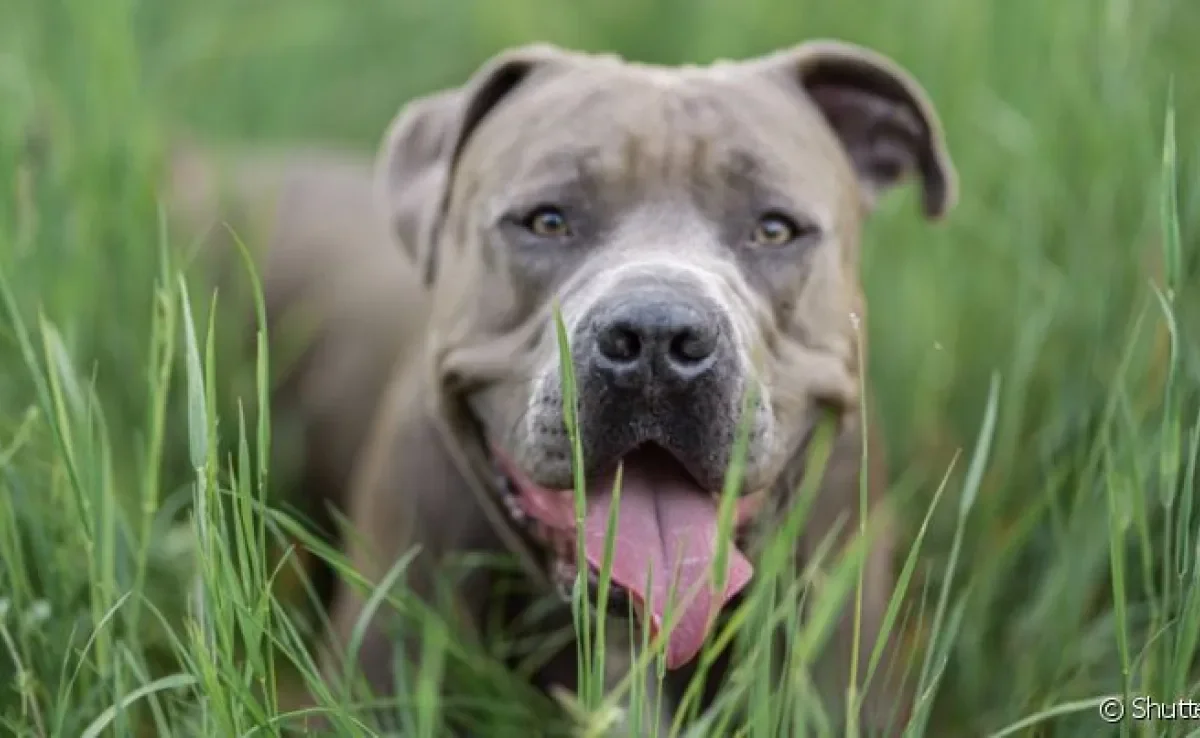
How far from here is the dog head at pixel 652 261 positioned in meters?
2.30

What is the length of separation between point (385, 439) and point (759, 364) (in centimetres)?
95

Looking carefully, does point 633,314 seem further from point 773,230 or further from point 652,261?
point 773,230

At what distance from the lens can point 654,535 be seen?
2.34 m

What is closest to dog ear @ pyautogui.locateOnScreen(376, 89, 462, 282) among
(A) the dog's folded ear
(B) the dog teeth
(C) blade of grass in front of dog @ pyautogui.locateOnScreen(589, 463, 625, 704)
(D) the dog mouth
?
(A) the dog's folded ear

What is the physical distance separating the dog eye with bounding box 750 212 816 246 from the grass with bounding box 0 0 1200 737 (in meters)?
0.45

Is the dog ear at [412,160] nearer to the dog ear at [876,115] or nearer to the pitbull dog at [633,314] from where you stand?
the pitbull dog at [633,314]

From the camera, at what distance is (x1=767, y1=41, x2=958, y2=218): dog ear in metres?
Result: 2.95

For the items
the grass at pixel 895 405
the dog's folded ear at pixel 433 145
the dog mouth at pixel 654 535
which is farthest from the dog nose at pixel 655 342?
the dog's folded ear at pixel 433 145

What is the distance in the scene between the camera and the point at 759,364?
2412 mm

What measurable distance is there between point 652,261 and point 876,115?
2.83 ft

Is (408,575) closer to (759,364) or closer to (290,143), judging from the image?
(759,364)

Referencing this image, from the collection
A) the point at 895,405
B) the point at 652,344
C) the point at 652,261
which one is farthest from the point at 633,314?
the point at 895,405

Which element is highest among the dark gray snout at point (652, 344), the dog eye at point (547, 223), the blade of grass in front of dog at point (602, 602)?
the dog eye at point (547, 223)

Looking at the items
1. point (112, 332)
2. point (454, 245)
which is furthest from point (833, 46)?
point (112, 332)
